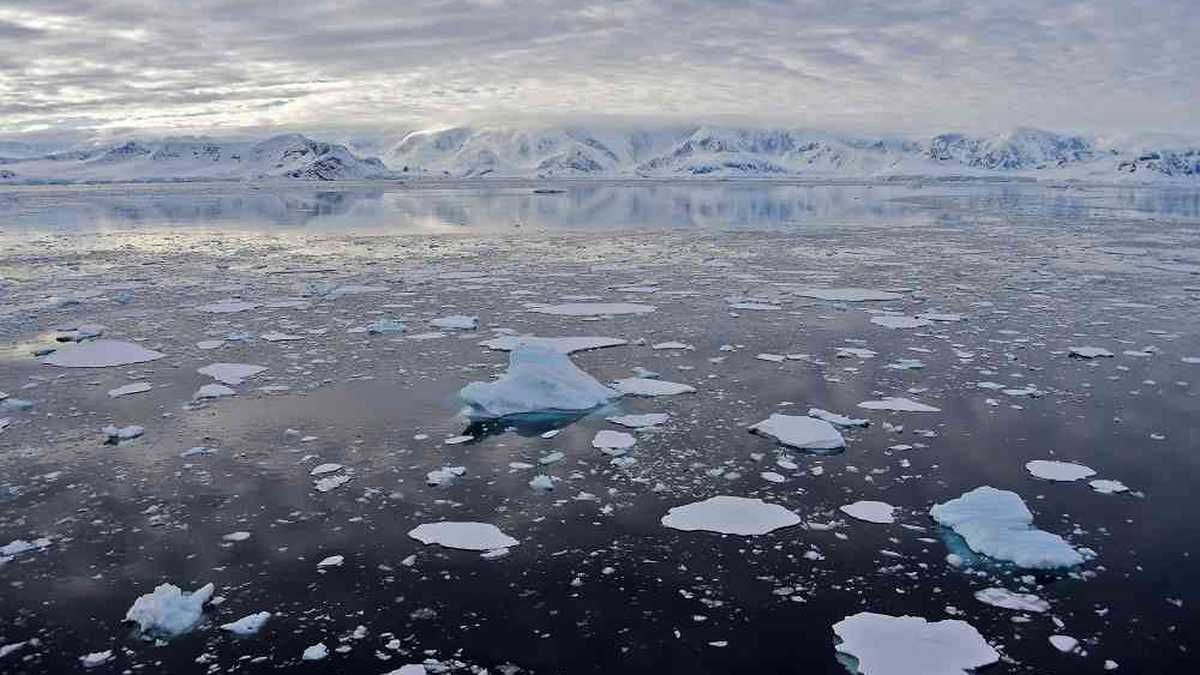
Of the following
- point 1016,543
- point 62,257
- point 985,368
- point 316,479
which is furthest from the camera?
point 62,257

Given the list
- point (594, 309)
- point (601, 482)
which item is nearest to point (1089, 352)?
point (594, 309)

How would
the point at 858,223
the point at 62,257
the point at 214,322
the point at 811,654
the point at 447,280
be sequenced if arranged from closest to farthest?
the point at 811,654
the point at 214,322
the point at 447,280
the point at 62,257
the point at 858,223

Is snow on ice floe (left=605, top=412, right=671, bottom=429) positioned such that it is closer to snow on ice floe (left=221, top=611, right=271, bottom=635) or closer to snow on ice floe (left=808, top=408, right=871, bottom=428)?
snow on ice floe (left=808, top=408, right=871, bottom=428)

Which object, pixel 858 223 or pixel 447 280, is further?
pixel 858 223

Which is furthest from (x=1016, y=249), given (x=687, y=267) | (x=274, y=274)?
(x=274, y=274)

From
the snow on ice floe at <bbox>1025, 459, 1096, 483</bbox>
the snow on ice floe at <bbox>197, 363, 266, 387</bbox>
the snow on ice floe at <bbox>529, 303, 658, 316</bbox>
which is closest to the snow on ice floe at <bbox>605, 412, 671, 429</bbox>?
the snow on ice floe at <bbox>1025, 459, 1096, 483</bbox>

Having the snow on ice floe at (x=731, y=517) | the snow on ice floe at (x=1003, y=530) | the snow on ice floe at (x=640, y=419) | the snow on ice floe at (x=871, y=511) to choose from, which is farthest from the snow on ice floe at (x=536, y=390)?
the snow on ice floe at (x=1003, y=530)

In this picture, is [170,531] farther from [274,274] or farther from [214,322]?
[274,274]
